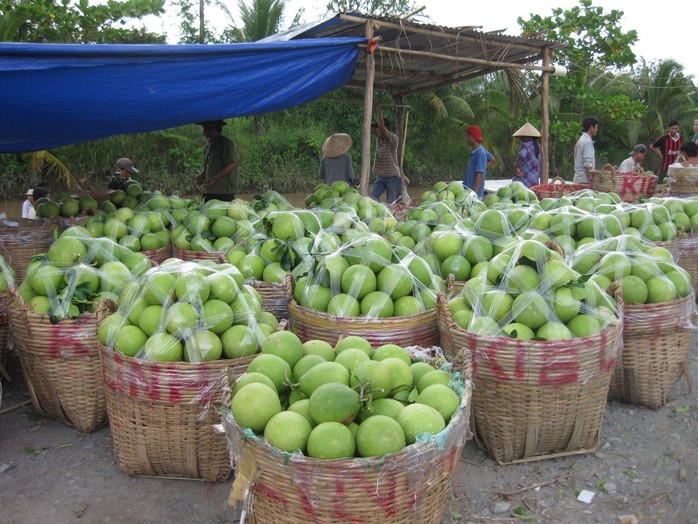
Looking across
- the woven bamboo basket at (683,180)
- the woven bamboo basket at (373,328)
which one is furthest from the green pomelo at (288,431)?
the woven bamboo basket at (683,180)

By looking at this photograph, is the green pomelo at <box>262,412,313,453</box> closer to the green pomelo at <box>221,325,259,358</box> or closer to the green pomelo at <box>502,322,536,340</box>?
the green pomelo at <box>221,325,259,358</box>

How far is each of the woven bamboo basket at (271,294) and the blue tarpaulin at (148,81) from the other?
1.83m

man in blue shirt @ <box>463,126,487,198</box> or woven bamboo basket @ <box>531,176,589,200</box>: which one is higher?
man in blue shirt @ <box>463,126,487,198</box>

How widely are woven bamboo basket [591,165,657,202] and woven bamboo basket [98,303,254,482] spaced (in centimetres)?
574

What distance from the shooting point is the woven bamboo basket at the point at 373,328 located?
2.67 m

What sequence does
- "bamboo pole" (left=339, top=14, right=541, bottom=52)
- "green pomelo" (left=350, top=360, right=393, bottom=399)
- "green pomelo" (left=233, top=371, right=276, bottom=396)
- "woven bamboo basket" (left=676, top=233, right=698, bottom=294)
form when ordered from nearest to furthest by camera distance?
"green pomelo" (left=350, top=360, right=393, bottom=399), "green pomelo" (left=233, top=371, right=276, bottom=396), "woven bamboo basket" (left=676, top=233, right=698, bottom=294), "bamboo pole" (left=339, top=14, right=541, bottom=52)

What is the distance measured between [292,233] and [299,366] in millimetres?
1789

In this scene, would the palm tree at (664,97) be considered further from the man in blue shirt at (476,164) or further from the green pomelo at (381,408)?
the green pomelo at (381,408)

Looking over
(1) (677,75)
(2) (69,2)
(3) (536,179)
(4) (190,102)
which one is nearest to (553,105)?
(1) (677,75)

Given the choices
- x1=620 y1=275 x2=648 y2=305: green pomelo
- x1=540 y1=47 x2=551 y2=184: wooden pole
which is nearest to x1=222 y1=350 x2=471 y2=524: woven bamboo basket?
x1=620 y1=275 x2=648 y2=305: green pomelo

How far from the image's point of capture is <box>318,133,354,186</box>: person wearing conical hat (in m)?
7.60

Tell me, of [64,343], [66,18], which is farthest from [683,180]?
[66,18]

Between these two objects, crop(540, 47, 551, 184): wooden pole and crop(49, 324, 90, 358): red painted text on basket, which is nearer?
crop(49, 324, 90, 358): red painted text on basket

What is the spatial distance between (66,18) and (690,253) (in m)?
9.38
